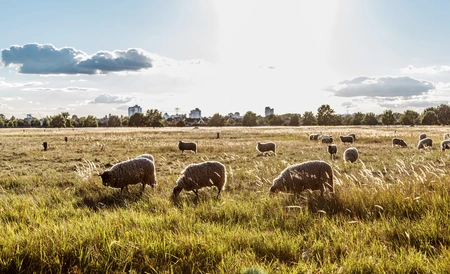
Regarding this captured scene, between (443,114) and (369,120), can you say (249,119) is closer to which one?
(369,120)

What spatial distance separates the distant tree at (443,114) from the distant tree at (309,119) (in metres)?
59.1

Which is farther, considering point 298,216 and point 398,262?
point 298,216

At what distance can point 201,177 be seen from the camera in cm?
934

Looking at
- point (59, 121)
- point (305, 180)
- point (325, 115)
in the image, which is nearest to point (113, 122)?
point (59, 121)

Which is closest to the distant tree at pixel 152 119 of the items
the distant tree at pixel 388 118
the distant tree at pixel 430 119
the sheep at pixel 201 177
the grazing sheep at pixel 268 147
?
the distant tree at pixel 388 118

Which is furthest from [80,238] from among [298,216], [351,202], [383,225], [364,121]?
[364,121]

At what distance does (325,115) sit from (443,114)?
186 feet

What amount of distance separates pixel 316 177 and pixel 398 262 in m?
5.11

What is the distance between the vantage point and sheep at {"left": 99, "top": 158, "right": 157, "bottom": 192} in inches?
391

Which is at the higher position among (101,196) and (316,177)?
(316,177)

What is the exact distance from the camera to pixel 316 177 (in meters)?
8.51

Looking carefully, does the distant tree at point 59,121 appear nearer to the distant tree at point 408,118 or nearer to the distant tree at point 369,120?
the distant tree at point 369,120

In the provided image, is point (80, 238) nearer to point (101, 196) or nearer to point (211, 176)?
point (101, 196)

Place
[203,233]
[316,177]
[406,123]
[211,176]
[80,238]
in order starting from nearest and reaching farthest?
1. [80,238]
2. [203,233]
3. [316,177]
4. [211,176]
5. [406,123]
